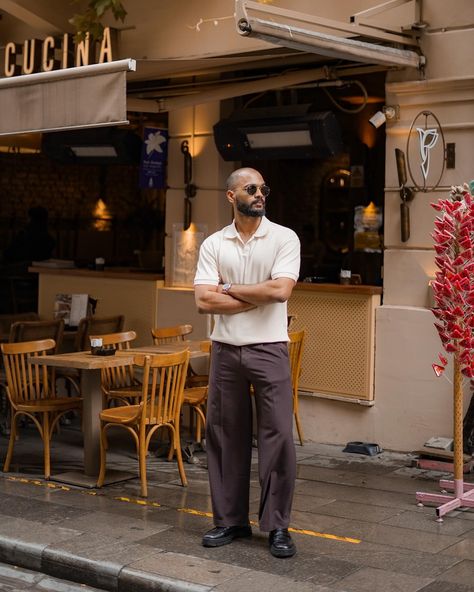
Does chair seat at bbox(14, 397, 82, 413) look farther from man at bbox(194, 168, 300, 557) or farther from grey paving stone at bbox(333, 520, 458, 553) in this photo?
grey paving stone at bbox(333, 520, 458, 553)

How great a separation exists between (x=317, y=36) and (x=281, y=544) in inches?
147

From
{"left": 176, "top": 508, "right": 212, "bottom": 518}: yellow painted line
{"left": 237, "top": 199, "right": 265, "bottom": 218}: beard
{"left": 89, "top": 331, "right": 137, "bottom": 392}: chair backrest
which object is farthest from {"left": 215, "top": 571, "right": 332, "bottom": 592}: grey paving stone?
{"left": 89, "top": 331, "right": 137, "bottom": 392}: chair backrest

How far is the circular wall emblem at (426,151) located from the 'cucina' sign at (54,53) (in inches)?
124

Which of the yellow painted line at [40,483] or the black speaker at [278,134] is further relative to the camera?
the black speaker at [278,134]

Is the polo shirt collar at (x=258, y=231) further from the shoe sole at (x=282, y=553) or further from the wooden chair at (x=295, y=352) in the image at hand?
the wooden chair at (x=295, y=352)

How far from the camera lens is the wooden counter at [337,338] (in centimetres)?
966

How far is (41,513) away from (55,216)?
12.9 m

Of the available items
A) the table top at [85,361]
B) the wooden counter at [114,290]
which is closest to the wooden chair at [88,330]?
the wooden counter at [114,290]

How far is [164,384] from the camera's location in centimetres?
816

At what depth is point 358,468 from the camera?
900 centimetres

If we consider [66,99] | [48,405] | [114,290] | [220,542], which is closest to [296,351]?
[48,405]

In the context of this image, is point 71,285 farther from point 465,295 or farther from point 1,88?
point 465,295

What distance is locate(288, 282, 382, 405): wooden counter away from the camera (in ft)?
31.7

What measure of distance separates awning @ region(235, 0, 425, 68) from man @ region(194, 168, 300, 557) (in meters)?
1.42
